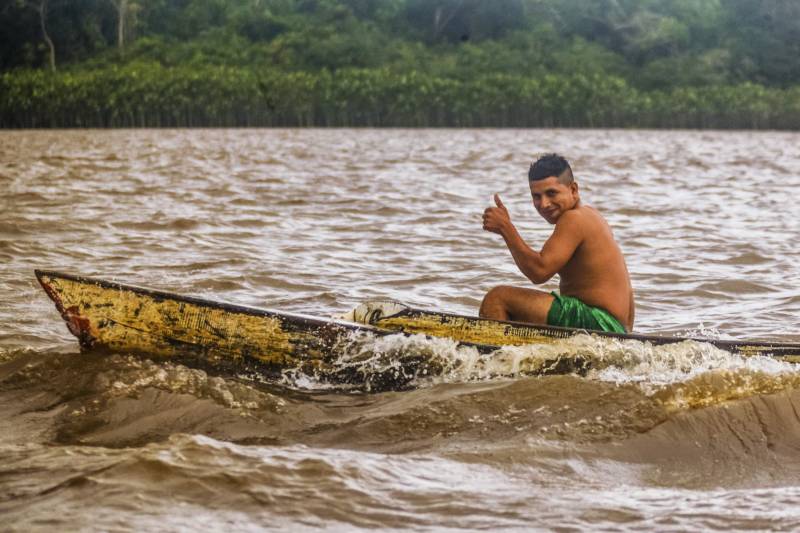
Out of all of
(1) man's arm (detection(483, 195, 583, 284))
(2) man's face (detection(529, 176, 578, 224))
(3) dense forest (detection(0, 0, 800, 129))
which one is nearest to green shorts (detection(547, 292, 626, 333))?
(1) man's arm (detection(483, 195, 583, 284))

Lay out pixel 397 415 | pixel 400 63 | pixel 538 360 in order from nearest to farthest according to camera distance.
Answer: pixel 397 415 < pixel 538 360 < pixel 400 63

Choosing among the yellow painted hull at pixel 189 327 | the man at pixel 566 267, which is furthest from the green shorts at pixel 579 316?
the yellow painted hull at pixel 189 327

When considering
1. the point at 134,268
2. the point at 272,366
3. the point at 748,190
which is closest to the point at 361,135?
the point at 748,190

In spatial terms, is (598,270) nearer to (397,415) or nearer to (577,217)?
(577,217)

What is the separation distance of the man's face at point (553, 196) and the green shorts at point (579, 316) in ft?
1.35

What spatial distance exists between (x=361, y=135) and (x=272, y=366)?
116ft

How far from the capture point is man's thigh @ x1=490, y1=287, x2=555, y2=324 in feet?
17.7

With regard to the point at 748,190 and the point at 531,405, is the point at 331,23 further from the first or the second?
the point at 531,405

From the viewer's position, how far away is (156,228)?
472 inches

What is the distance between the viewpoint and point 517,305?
5418mm

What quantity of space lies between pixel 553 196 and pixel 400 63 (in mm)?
61338

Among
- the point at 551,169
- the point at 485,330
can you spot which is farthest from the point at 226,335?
the point at 551,169

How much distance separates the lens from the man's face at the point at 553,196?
210 inches

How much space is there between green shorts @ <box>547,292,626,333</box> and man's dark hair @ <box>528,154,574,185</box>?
1.88ft
